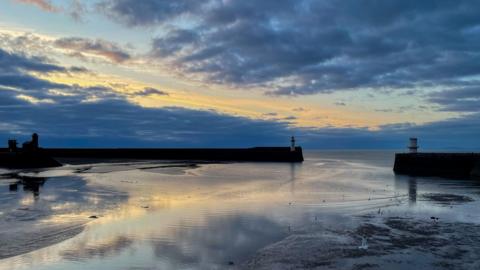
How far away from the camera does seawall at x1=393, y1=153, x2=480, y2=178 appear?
3906cm

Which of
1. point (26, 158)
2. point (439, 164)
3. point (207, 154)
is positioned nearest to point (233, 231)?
point (439, 164)

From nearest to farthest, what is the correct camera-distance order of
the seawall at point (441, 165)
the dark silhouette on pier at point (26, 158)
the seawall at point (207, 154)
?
1. the seawall at point (441, 165)
2. the dark silhouette on pier at point (26, 158)
3. the seawall at point (207, 154)

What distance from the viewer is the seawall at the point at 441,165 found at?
39.1 meters

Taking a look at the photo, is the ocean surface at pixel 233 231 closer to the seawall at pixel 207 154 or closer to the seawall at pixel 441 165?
the seawall at pixel 441 165

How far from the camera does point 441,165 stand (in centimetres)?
4138

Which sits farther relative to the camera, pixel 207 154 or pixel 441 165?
pixel 207 154

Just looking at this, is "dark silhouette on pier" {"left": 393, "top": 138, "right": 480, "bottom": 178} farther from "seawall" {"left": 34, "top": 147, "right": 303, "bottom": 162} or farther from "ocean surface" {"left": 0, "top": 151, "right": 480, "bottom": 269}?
"seawall" {"left": 34, "top": 147, "right": 303, "bottom": 162}

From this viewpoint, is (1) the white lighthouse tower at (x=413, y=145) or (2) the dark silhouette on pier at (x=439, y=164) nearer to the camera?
(2) the dark silhouette on pier at (x=439, y=164)

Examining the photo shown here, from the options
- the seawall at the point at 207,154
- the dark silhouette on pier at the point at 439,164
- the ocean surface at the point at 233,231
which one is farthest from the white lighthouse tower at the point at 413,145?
the seawall at the point at 207,154

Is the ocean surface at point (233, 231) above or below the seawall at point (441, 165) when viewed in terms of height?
below

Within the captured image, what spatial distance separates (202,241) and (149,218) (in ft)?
13.9

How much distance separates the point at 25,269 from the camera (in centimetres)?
898

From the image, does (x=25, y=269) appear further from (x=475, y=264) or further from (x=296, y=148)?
(x=296, y=148)

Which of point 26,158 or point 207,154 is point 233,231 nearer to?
point 26,158
